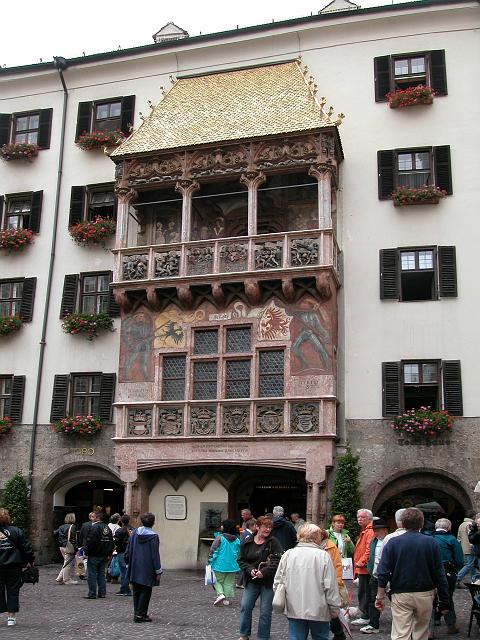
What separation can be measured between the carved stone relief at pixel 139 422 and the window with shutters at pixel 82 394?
1939 mm

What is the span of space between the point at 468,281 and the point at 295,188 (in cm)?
589

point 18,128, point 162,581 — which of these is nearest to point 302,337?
point 162,581

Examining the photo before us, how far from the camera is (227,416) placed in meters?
21.4

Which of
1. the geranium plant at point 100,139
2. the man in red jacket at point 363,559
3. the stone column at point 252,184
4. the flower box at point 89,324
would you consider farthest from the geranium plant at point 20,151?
the man in red jacket at point 363,559

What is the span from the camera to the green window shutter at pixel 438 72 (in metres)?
23.6

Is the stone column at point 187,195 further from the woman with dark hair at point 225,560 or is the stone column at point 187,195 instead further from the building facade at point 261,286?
the woman with dark hair at point 225,560

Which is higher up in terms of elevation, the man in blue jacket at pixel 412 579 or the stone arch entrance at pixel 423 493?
the stone arch entrance at pixel 423 493

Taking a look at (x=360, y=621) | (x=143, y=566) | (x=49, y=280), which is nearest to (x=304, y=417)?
(x=360, y=621)

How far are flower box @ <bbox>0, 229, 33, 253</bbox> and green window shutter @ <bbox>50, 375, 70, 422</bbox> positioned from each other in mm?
4729

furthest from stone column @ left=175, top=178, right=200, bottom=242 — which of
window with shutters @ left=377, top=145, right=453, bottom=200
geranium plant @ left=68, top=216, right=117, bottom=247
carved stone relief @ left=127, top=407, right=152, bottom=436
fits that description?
window with shutters @ left=377, top=145, right=453, bottom=200

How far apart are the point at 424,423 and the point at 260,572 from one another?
11611mm

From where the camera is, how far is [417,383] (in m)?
21.5

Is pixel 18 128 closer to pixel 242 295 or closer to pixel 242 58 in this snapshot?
pixel 242 58

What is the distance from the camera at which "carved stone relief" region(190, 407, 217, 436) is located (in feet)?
70.2
